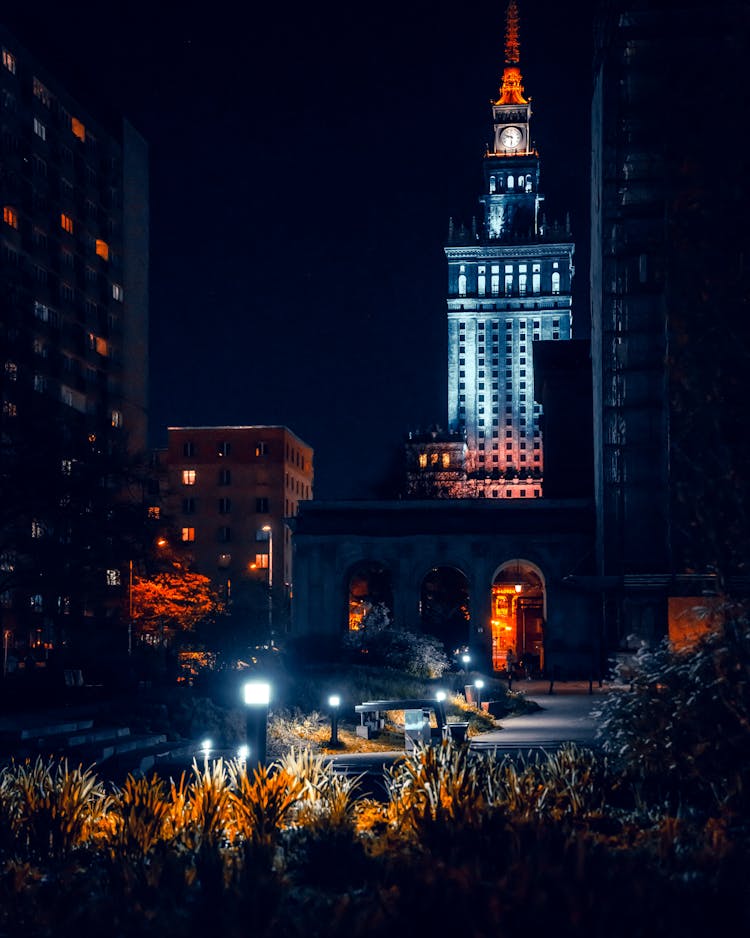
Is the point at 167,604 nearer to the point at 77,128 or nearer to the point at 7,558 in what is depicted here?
the point at 7,558

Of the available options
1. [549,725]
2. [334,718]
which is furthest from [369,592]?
[334,718]

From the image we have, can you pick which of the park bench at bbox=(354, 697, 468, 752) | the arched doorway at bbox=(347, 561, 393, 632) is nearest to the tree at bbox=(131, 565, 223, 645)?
the arched doorway at bbox=(347, 561, 393, 632)

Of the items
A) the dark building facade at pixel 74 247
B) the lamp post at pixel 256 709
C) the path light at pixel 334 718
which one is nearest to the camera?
the lamp post at pixel 256 709

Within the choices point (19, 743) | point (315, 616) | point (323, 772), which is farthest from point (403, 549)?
point (323, 772)

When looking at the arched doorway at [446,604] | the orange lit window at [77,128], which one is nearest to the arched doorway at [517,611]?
the arched doorway at [446,604]

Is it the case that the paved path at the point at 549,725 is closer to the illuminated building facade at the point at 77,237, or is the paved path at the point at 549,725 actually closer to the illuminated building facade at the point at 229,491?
the illuminated building facade at the point at 77,237

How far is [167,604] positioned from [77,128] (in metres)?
43.6

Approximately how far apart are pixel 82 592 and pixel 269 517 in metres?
104

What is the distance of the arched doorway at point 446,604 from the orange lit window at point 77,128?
44.0m

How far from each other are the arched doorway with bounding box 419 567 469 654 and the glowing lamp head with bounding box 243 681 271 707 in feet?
269

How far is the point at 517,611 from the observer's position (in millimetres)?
100000

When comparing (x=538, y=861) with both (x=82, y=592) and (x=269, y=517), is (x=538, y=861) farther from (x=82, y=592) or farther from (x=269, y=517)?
(x=269, y=517)

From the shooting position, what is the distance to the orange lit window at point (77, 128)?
100 metres

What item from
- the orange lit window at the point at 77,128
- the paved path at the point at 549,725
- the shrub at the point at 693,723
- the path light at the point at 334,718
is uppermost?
the orange lit window at the point at 77,128
